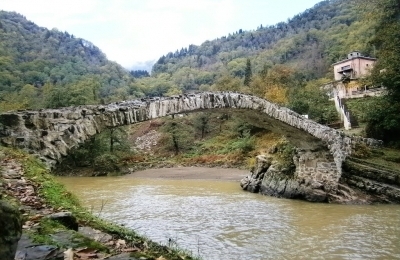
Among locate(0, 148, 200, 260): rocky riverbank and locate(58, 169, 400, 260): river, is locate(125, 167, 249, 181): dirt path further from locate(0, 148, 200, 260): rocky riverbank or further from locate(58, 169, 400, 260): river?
locate(0, 148, 200, 260): rocky riverbank

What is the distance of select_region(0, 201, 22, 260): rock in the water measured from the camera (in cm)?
181

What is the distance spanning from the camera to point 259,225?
10766 millimetres

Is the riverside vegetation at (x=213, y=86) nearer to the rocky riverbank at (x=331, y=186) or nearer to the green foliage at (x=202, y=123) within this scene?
the green foliage at (x=202, y=123)

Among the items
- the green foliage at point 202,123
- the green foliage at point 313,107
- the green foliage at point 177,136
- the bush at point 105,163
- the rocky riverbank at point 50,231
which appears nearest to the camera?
the rocky riverbank at point 50,231

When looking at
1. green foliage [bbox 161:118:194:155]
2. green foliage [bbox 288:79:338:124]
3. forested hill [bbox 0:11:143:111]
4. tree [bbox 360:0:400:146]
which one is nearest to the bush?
forested hill [bbox 0:11:143:111]

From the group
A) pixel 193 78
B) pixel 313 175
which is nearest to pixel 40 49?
pixel 193 78

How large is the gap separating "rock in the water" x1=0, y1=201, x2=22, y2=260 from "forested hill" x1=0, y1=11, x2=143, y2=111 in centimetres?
3215

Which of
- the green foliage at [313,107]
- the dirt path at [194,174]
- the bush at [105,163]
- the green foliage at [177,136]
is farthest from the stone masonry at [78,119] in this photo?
the green foliage at [177,136]

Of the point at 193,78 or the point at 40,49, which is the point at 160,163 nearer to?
the point at 193,78

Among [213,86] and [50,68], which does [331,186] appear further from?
[50,68]

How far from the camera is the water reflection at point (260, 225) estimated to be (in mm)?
8172

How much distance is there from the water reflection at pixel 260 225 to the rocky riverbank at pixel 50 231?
183 centimetres

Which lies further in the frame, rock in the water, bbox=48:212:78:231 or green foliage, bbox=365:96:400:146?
green foliage, bbox=365:96:400:146

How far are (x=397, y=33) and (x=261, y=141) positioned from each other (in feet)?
57.0
